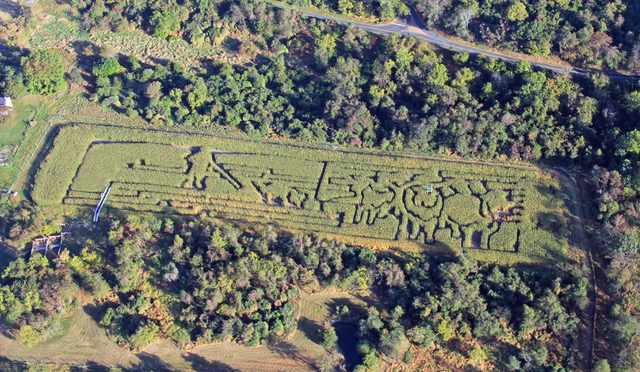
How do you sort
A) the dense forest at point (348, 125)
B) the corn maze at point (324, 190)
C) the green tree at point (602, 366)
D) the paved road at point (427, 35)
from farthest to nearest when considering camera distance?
the paved road at point (427, 35), the corn maze at point (324, 190), the dense forest at point (348, 125), the green tree at point (602, 366)

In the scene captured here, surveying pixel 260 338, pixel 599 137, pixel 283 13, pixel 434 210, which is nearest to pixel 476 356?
pixel 434 210

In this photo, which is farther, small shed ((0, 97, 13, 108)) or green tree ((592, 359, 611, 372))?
small shed ((0, 97, 13, 108))

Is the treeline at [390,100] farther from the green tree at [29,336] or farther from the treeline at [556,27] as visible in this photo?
the green tree at [29,336]

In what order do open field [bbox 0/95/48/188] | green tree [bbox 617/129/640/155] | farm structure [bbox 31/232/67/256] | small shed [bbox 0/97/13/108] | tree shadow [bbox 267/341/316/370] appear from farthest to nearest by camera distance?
small shed [bbox 0/97/13/108], open field [bbox 0/95/48/188], farm structure [bbox 31/232/67/256], green tree [bbox 617/129/640/155], tree shadow [bbox 267/341/316/370]

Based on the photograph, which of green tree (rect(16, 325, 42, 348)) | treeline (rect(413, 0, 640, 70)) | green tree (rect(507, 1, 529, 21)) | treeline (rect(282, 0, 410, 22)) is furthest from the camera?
treeline (rect(282, 0, 410, 22))

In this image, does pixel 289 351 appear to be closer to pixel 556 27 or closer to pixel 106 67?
pixel 106 67

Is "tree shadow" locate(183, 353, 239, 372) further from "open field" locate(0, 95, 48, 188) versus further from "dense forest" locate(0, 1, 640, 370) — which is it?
"open field" locate(0, 95, 48, 188)

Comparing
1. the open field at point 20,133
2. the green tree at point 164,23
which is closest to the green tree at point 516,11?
the green tree at point 164,23

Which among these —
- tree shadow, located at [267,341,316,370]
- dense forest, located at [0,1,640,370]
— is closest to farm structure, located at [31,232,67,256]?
dense forest, located at [0,1,640,370]

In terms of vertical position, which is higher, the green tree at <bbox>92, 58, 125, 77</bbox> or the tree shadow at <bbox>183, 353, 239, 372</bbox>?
the green tree at <bbox>92, 58, 125, 77</bbox>
